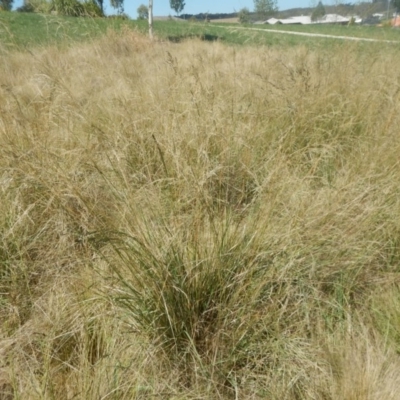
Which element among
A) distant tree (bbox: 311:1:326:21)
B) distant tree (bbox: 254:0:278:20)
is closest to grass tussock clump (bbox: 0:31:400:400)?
distant tree (bbox: 311:1:326:21)

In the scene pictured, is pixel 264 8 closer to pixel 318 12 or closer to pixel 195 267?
pixel 318 12

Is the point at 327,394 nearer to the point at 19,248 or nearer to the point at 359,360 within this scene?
the point at 359,360

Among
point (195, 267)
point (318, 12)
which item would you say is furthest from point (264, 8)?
point (195, 267)

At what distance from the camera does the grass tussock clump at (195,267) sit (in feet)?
3.10

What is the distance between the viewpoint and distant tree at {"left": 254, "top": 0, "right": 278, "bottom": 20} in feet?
15.2

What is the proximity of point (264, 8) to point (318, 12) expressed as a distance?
1.34 meters

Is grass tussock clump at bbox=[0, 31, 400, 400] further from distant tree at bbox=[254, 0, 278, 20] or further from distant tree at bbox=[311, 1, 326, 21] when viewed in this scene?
distant tree at bbox=[254, 0, 278, 20]

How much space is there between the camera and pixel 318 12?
383 cm

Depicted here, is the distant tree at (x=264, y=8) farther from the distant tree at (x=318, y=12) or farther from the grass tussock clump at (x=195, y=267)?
the grass tussock clump at (x=195, y=267)

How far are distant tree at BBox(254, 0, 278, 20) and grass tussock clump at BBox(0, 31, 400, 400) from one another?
11.1ft

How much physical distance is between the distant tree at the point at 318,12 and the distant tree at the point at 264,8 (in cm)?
88

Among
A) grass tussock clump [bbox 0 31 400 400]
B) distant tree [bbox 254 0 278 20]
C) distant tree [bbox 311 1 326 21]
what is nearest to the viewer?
grass tussock clump [bbox 0 31 400 400]

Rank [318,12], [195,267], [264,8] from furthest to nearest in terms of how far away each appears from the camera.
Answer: [264,8] < [318,12] < [195,267]

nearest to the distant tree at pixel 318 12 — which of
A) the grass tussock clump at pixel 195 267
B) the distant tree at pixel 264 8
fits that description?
the distant tree at pixel 264 8
